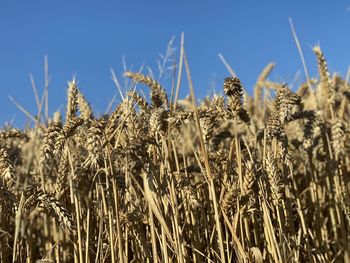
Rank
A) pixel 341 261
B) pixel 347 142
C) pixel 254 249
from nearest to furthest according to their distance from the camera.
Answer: pixel 254 249, pixel 341 261, pixel 347 142

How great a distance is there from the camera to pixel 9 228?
177 cm

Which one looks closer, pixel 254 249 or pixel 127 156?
pixel 127 156

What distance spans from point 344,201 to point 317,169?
414 mm

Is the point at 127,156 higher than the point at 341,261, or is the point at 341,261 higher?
the point at 127,156

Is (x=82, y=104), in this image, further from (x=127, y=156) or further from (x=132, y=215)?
(x=127, y=156)

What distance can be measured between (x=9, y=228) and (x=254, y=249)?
0.94 metres

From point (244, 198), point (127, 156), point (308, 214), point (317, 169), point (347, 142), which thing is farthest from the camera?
point (347, 142)

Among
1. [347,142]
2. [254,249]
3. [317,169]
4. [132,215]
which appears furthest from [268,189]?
[347,142]

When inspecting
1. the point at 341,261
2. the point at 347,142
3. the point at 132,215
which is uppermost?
the point at 347,142

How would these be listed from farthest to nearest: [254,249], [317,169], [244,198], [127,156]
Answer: [317,169]
[244,198]
[254,249]
[127,156]

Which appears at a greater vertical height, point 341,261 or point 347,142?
point 347,142

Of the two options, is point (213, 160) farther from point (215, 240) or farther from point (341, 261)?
point (341, 261)

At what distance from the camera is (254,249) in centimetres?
139

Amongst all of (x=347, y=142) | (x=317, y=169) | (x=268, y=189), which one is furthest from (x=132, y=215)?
(x=347, y=142)
